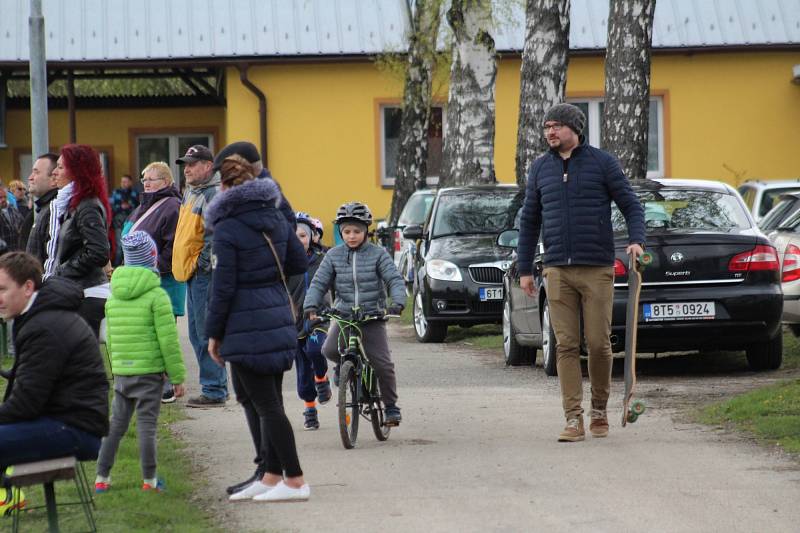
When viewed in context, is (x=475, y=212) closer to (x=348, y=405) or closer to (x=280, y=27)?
(x=348, y=405)

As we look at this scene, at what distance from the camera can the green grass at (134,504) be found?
7.20m

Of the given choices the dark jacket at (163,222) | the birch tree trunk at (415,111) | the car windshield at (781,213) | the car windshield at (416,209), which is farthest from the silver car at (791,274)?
the birch tree trunk at (415,111)

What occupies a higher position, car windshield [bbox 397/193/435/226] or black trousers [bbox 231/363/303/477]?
car windshield [bbox 397/193/435/226]

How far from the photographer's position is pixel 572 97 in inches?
1390

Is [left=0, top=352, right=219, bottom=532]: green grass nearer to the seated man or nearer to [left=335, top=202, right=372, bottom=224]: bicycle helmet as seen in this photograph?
the seated man

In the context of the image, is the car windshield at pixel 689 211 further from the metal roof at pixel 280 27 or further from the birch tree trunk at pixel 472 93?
the metal roof at pixel 280 27

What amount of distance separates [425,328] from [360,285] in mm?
7741

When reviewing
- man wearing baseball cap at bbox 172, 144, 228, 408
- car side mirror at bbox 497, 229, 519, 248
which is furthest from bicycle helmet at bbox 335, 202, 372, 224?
car side mirror at bbox 497, 229, 519, 248

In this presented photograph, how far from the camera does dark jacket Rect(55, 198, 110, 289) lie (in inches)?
378

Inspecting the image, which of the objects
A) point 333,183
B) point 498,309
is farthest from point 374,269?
point 333,183

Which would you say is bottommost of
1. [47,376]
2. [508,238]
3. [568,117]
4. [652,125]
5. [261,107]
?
[47,376]

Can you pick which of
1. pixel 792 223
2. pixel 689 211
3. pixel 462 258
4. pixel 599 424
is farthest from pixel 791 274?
pixel 599 424

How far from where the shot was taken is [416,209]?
2502 centimetres

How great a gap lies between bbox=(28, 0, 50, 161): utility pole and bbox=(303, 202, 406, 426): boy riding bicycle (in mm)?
8962
